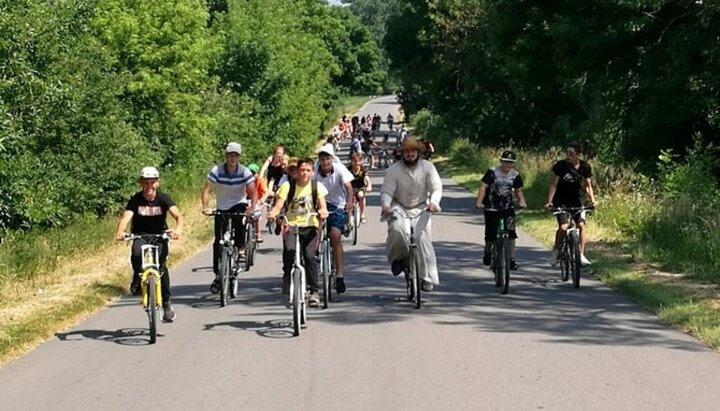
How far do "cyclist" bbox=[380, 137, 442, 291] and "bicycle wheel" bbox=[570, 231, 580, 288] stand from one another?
2603mm

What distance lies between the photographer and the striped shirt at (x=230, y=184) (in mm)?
14500

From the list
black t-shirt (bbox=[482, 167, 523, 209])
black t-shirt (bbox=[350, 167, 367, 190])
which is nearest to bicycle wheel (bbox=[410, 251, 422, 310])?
black t-shirt (bbox=[482, 167, 523, 209])

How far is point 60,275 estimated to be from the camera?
16875 millimetres

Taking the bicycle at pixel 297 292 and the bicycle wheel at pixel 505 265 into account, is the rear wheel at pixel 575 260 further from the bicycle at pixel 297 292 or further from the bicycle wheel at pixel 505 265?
the bicycle at pixel 297 292

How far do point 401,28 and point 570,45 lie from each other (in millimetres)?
45720

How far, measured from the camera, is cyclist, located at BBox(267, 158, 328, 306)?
1232cm

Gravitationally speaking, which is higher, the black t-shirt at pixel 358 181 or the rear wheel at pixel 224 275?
→ the black t-shirt at pixel 358 181

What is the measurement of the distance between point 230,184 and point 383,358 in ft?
16.9

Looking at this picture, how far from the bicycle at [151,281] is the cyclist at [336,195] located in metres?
2.70

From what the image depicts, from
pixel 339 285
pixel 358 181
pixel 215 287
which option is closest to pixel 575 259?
pixel 339 285

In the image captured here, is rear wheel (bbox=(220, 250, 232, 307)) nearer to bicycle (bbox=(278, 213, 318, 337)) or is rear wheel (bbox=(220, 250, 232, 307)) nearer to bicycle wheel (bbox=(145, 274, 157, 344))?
bicycle (bbox=(278, 213, 318, 337))

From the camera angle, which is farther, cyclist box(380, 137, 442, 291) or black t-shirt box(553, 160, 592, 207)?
black t-shirt box(553, 160, 592, 207)

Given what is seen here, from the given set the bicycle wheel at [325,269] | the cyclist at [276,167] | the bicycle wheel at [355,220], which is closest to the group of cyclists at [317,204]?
the bicycle wheel at [325,269]

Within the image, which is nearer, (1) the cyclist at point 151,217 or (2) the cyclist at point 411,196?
(1) the cyclist at point 151,217
